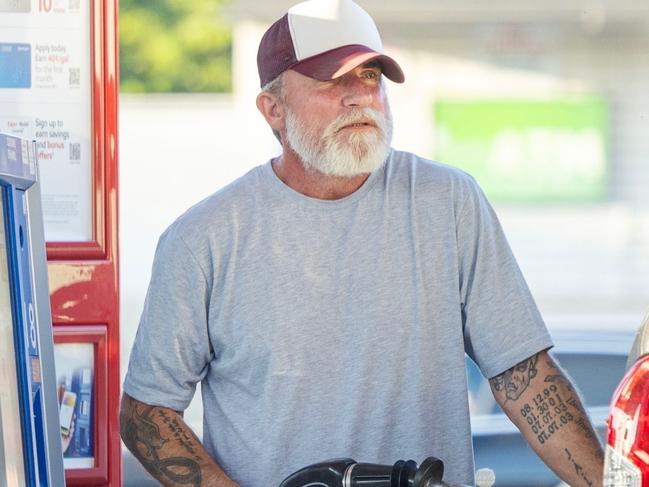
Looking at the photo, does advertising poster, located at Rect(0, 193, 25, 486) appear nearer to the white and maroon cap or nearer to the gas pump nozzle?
the gas pump nozzle

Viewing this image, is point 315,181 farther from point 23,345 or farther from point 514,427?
point 514,427

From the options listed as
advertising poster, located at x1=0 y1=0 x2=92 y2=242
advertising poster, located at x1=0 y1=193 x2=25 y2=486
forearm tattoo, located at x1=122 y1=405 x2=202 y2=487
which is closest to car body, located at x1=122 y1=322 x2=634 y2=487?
advertising poster, located at x1=0 y1=0 x2=92 y2=242

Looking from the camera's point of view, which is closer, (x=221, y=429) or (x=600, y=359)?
(x=221, y=429)

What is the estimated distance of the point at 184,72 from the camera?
16.9 meters

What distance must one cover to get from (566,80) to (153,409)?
27.4 feet

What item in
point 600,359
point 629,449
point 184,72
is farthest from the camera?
point 184,72

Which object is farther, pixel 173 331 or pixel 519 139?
pixel 519 139

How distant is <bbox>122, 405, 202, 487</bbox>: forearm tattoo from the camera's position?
130 inches

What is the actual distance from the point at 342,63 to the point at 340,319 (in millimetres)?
635

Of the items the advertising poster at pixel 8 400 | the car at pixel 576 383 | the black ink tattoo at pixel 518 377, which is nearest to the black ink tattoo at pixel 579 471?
the black ink tattoo at pixel 518 377

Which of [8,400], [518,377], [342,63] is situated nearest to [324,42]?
[342,63]

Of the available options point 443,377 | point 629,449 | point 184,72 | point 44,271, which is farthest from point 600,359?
point 184,72

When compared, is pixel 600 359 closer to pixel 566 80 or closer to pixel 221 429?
pixel 221 429

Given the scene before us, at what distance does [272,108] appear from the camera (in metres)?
3.57
